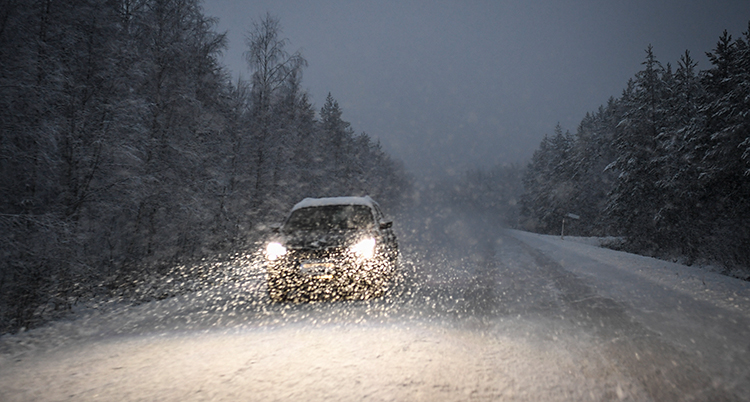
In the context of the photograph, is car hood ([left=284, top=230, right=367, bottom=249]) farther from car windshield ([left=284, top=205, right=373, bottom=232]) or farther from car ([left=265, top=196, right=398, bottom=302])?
car windshield ([left=284, top=205, right=373, bottom=232])

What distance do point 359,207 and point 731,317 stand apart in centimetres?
637

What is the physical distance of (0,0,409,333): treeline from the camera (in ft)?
22.0

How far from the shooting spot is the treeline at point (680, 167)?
15.0 metres

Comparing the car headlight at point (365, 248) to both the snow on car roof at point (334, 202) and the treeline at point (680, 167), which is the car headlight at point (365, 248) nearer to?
the snow on car roof at point (334, 202)

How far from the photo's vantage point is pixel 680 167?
21.3m

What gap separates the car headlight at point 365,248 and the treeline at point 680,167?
13.9 meters

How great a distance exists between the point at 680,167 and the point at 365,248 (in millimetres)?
22728

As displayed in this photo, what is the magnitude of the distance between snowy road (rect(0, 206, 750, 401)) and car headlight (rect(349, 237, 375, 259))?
80 centimetres

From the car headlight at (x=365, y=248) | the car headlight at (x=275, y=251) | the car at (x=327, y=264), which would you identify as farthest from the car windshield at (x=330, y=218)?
the car headlight at (x=275, y=251)

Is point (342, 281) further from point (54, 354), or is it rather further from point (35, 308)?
point (35, 308)

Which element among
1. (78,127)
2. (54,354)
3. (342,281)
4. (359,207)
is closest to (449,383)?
(342,281)

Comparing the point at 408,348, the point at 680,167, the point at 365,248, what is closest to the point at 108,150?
the point at 365,248

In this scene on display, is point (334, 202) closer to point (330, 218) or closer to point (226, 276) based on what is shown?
point (330, 218)

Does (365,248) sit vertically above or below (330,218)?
below
